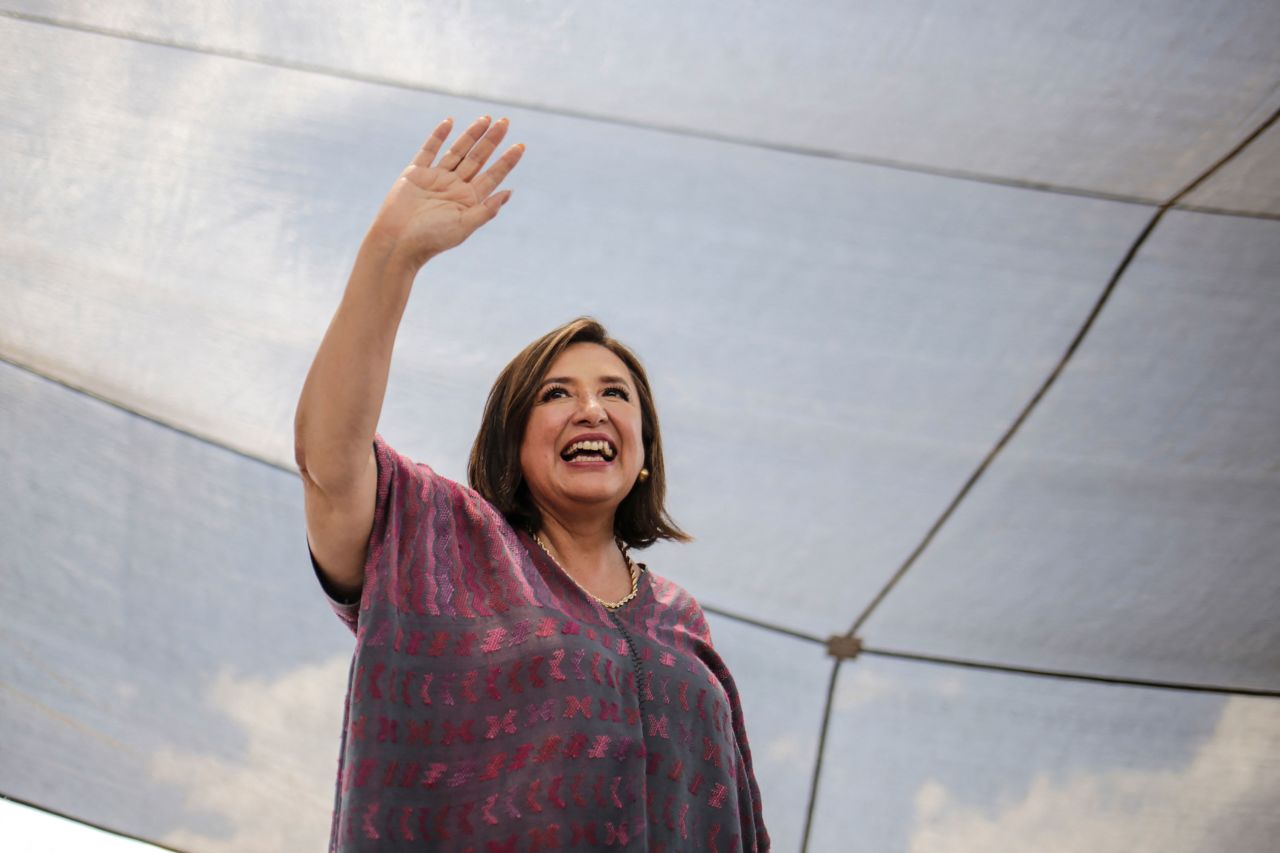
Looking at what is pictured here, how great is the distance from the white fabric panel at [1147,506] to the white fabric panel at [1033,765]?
65 mm

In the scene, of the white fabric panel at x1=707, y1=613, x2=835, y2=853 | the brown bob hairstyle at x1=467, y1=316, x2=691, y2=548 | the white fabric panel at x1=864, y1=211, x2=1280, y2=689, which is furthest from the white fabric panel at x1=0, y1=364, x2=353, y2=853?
the white fabric panel at x1=864, y1=211, x2=1280, y2=689

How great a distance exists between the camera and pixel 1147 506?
2.08m

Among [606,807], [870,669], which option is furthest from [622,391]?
[870,669]

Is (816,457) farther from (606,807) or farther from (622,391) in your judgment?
(606,807)

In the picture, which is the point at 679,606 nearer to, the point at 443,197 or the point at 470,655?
the point at 470,655

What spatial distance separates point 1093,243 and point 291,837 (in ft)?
5.74

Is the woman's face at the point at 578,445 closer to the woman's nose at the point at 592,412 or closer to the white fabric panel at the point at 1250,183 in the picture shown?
the woman's nose at the point at 592,412

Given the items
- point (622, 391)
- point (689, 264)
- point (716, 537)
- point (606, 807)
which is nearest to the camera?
point (606, 807)

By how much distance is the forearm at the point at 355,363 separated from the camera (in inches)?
35.4

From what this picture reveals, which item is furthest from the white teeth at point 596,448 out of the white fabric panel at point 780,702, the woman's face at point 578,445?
the white fabric panel at point 780,702

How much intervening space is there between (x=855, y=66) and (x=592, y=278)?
0.56 meters

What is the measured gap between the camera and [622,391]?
1314 mm

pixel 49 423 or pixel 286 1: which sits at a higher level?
pixel 286 1

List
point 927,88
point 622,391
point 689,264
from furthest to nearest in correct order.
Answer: point 689,264 → point 927,88 → point 622,391
